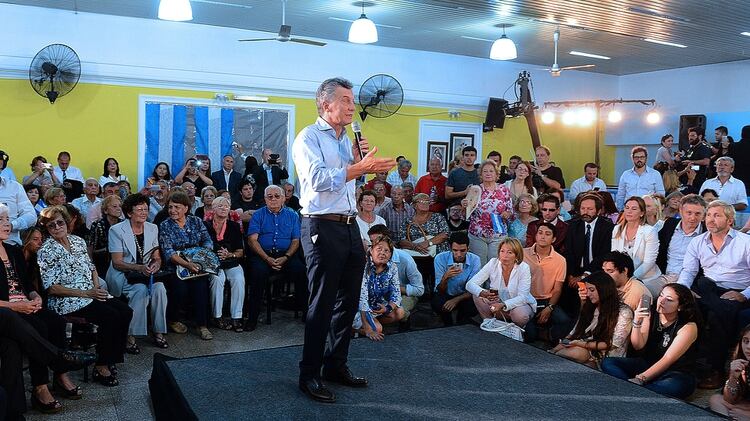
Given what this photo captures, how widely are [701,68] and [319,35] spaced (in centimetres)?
663

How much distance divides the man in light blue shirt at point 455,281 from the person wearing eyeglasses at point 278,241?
1.16 m

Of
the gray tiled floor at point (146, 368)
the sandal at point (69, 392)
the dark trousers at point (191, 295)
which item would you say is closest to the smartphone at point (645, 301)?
the gray tiled floor at point (146, 368)

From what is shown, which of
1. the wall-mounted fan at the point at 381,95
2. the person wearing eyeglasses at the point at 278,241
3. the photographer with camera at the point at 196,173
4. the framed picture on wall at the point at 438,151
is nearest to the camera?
the person wearing eyeglasses at the point at 278,241

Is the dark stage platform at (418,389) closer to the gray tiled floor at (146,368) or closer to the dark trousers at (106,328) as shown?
the gray tiled floor at (146,368)

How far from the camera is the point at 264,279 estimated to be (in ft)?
18.1

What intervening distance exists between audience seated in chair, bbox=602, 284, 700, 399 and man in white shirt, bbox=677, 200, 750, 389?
49 cm

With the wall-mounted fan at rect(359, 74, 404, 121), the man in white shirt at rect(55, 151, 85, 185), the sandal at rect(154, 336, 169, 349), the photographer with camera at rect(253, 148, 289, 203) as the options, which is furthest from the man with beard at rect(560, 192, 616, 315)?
the man in white shirt at rect(55, 151, 85, 185)

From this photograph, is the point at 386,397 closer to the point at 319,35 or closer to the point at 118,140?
the point at 118,140

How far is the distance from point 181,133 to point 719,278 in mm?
6745

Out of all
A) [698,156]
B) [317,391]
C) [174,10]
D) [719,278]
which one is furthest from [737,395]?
[698,156]

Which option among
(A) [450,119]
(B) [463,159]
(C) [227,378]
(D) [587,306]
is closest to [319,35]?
(A) [450,119]

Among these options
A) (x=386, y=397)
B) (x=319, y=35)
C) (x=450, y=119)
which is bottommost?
(x=386, y=397)

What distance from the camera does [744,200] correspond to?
7.67 m

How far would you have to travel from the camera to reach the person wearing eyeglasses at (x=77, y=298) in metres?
4.06
